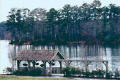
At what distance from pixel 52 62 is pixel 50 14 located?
66453 mm

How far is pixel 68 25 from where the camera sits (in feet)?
383

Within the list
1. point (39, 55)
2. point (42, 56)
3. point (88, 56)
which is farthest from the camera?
point (88, 56)

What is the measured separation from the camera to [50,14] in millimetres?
111625

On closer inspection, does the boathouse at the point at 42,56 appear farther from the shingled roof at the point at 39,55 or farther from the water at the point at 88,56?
the water at the point at 88,56

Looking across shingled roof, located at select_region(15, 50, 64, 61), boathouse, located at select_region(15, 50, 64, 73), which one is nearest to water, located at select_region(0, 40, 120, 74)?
shingled roof, located at select_region(15, 50, 64, 61)

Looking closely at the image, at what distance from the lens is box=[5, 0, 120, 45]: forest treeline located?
4370 inches

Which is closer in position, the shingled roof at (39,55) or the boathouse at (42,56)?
the boathouse at (42,56)

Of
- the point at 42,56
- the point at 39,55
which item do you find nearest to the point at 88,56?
the point at 39,55

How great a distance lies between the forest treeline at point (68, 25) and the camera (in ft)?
364

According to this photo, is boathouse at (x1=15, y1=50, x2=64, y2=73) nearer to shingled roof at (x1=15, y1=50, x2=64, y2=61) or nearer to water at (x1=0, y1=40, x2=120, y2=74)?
shingled roof at (x1=15, y1=50, x2=64, y2=61)

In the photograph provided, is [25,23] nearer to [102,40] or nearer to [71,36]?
[71,36]

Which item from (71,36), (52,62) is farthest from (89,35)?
(52,62)

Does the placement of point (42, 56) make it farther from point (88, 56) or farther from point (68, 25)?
point (68, 25)

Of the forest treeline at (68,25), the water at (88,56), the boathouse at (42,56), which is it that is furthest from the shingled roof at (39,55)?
the forest treeline at (68,25)
